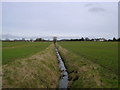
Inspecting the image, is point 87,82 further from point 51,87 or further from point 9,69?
point 9,69

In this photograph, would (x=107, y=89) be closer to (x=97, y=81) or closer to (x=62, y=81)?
(x=97, y=81)

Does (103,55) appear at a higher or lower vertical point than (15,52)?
lower

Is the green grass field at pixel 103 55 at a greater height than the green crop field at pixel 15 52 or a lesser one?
lesser

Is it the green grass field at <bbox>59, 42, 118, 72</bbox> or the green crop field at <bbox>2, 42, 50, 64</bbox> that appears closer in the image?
the green grass field at <bbox>59, 42, 118, 72</bbox>

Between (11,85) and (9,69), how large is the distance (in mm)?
4107

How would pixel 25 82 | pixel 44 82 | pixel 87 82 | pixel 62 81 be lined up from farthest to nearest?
pixel 62 81 < pixel 44 82 < pixel 87 82 < pixel 25 82

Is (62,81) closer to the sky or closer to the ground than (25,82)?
closer to the ground

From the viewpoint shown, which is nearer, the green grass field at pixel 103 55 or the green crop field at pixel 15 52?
the green grass field at pixel 103 55

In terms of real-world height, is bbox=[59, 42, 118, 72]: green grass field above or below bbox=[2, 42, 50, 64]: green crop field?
below

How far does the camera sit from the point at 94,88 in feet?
47.0

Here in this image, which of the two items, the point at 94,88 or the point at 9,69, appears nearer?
the point at 94,88

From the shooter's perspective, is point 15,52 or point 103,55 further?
point 15,52

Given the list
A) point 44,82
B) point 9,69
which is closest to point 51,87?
point 44,82

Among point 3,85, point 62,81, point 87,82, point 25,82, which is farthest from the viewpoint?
point 62,81
